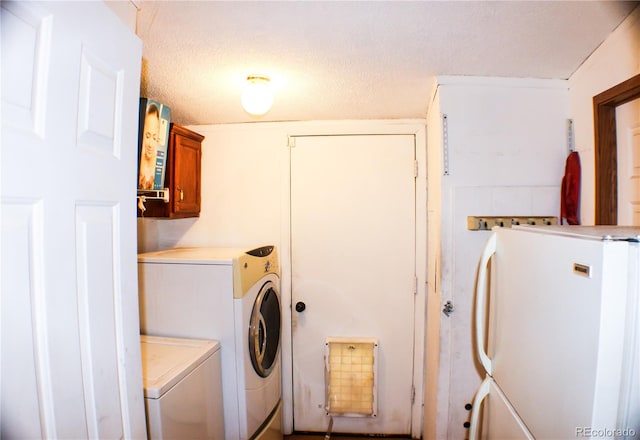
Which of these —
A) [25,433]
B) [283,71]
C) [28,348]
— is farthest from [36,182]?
[283,71]

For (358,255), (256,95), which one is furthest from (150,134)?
(358,255)

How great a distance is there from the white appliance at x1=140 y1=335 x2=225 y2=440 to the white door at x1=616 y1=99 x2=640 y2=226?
2005 millimetres

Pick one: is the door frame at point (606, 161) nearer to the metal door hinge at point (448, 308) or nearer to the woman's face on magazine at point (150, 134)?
the metal door hinge at point (448, 308)

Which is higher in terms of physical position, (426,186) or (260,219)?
(426,186)

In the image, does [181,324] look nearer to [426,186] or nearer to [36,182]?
[36,182]

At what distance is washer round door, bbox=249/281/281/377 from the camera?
1664 mm

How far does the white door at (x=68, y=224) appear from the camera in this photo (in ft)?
1.73

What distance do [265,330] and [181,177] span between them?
1110mm

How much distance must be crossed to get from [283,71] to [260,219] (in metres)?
1.07

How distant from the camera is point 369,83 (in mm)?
1653

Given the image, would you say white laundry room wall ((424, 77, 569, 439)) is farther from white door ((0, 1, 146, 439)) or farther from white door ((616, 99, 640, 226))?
white door ((0, 1, 146, 439))

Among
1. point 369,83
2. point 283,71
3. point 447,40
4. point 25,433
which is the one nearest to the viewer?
point 25,433

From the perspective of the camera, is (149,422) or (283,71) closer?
(149,422)

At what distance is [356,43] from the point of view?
51.3 inches
